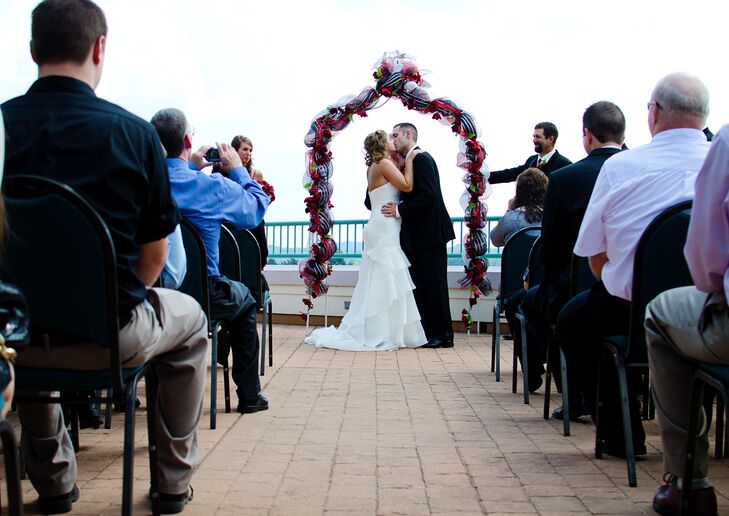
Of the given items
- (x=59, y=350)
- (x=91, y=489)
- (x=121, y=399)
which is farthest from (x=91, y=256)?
(x=91, y=489)

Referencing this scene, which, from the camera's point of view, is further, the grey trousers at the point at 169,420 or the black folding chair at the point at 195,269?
the black folding chair at the point at 195,269

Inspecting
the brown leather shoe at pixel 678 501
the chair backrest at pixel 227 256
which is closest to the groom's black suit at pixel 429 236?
the chair backrest at pixel 227 256

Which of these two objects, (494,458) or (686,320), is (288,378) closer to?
(494,458)

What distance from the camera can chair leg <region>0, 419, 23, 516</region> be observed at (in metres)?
1.86

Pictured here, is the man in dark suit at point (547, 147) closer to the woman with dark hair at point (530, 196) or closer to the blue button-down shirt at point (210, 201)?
the woman with dark hair at point (530, 196)

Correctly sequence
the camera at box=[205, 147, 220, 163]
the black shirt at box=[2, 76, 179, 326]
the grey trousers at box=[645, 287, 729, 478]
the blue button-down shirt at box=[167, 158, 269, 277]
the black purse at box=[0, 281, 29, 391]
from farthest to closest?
the camera at box=[205, 147, 220, 163] → the blue button-down shirt at box=[167, 158, 269, 277] → the grey trousers at box=[645, 287, 729, 478] → the black shirt at box=[2, 76, 179, 326] → the black purse at box=[0, 281, 29, 391]

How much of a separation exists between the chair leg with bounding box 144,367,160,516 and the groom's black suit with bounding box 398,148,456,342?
619cm

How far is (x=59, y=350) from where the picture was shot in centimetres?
261

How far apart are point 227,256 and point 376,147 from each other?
4.11 meters

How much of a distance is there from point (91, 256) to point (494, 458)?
2244 millimetres

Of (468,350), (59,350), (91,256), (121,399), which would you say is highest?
(91,256)

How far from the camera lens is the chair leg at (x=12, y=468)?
186 centimetres

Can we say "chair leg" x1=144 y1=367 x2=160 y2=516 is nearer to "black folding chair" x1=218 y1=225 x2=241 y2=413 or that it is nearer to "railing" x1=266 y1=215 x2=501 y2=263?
"black folding chair" x1=218 y1=225 x2=241 y2=413

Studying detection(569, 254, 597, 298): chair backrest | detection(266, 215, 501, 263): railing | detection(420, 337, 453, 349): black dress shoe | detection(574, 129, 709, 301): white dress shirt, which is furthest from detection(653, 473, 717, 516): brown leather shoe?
detection(266, 215, 501, 263): railing
